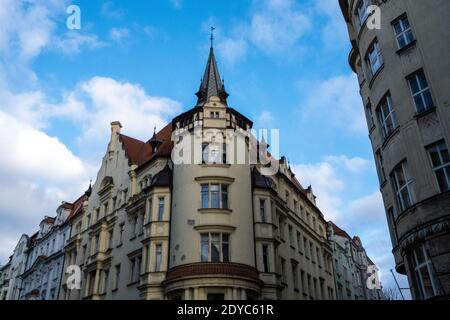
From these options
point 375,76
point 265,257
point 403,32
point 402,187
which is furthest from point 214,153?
point 403,32

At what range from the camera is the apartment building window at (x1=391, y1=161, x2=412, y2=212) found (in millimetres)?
17672

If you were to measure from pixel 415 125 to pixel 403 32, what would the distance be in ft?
15.3

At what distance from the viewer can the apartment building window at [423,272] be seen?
15.5 m

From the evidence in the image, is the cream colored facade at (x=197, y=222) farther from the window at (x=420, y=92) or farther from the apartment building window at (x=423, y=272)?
the window at (x=420, y=92)

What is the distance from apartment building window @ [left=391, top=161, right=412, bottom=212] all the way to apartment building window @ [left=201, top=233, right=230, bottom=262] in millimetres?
13085

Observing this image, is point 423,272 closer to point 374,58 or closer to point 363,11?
point 374,58

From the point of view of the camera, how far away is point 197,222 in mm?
28781

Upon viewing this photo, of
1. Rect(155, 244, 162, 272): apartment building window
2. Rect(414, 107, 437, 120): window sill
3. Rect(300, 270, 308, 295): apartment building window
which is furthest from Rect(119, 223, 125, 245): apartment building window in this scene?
Rect(414, 107, 437, 120): window sill

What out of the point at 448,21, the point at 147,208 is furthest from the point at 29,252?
the point at 448,21

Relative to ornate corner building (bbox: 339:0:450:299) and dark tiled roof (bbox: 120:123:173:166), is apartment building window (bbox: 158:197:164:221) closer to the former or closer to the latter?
dark tiled roof (bbox: 120:123:173:166)

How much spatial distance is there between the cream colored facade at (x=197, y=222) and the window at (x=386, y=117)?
42.0 feet

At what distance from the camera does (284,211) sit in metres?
37.2

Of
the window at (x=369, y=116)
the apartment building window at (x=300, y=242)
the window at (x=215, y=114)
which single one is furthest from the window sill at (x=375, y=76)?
the apartment building window at (x=300, y=242)
